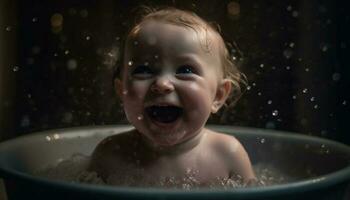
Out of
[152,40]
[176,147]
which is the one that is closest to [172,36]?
[152,40]

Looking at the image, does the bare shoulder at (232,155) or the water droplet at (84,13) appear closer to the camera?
the bare shoulder at (232,155)

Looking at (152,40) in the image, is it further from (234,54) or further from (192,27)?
(234,54)

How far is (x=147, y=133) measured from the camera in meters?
0.75

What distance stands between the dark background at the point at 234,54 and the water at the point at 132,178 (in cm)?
20

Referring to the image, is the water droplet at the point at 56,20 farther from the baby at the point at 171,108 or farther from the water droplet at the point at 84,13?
the baby at the point at 171,108

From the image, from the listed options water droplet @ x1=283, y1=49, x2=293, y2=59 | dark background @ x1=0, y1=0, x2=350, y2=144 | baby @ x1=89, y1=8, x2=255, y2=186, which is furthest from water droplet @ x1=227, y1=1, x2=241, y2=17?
baby @ x1=89, y1=8, x2=255, y2=186

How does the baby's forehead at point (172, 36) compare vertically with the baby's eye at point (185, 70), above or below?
above

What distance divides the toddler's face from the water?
1.9 inches

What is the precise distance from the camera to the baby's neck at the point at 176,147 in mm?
786

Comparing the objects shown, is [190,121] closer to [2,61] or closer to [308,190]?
[308,190]

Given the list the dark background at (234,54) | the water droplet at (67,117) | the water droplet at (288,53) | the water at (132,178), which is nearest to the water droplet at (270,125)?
the dark background at (234,54)

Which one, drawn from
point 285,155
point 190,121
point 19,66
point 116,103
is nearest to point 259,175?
point 285,155

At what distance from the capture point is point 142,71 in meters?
0.75

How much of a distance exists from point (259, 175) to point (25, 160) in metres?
0.31
